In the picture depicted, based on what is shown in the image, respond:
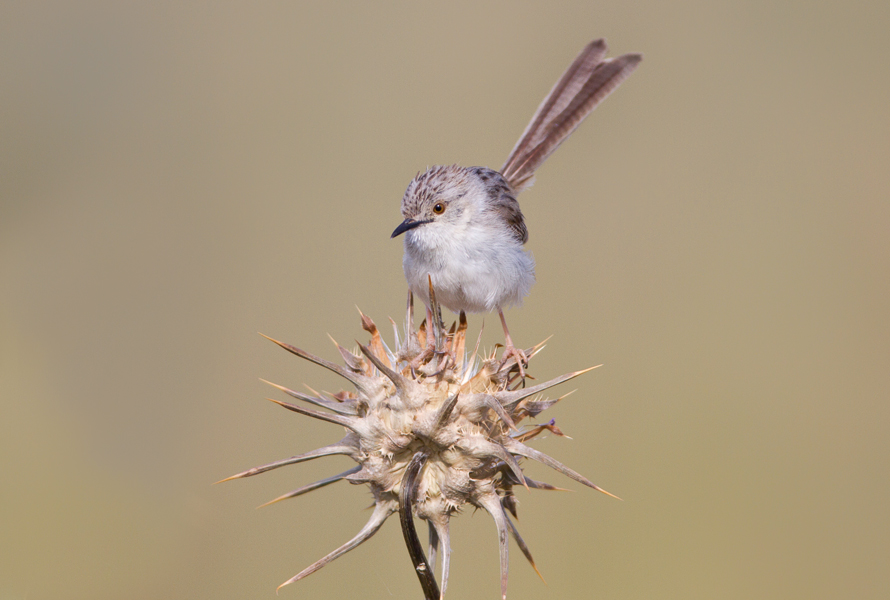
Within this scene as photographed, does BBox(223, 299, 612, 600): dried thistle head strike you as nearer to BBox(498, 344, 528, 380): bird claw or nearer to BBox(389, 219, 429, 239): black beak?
BBox(498, 344, 528, 380): bird claw

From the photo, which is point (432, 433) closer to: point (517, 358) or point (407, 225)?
point (517, 358)

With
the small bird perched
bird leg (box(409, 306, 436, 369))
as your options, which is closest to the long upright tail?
the small bird perched

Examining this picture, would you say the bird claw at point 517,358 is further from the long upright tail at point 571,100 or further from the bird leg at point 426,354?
the long upright tail at point 571,100

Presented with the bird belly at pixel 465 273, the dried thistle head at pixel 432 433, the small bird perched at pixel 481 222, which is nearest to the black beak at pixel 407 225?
the small bird perched at pixel 481 222

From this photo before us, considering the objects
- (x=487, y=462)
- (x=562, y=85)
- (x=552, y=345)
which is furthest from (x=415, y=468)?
(x=552, y=345)

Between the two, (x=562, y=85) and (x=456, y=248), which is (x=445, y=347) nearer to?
(x=456, y=248)

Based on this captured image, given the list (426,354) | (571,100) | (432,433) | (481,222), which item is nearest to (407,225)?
(481,222)

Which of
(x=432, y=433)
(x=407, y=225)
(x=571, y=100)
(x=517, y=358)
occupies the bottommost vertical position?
(x=432, y=433)
